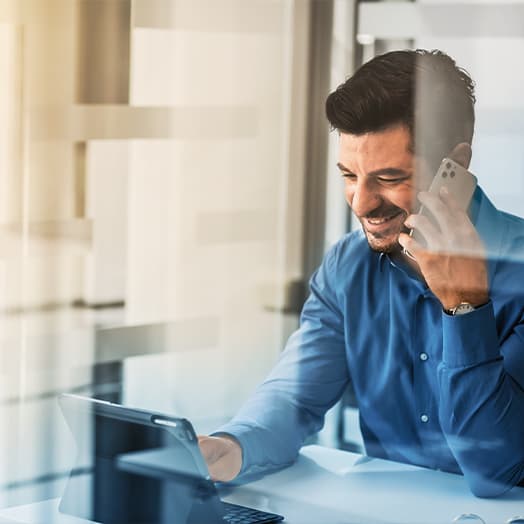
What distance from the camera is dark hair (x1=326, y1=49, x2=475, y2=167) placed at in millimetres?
1702

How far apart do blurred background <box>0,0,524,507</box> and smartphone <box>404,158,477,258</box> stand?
0.07 ft

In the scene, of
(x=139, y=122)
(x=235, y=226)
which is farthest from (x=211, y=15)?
(x=235, y=226)

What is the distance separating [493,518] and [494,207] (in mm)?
480

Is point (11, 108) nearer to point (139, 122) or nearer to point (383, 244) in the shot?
point (139, 122)

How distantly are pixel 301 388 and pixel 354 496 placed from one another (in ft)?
0.95

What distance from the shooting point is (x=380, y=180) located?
71.6 inches

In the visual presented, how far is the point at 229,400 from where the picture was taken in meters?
2.10

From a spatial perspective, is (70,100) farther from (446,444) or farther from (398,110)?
(446,444)

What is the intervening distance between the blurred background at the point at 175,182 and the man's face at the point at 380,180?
0.13ft

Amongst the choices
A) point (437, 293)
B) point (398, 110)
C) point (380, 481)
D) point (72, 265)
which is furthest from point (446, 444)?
point (72, 265)

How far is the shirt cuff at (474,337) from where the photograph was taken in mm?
1687

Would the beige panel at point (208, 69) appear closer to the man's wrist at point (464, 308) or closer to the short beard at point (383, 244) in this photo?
the short beard at point (383, 244)

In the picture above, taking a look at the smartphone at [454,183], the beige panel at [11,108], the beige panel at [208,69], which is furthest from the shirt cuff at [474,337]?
the beige panel at [11,108]

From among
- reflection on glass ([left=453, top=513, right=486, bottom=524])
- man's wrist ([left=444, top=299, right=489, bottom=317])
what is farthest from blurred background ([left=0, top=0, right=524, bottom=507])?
reflection on glass ([left=453, top=513, right=486, bottom=524])
